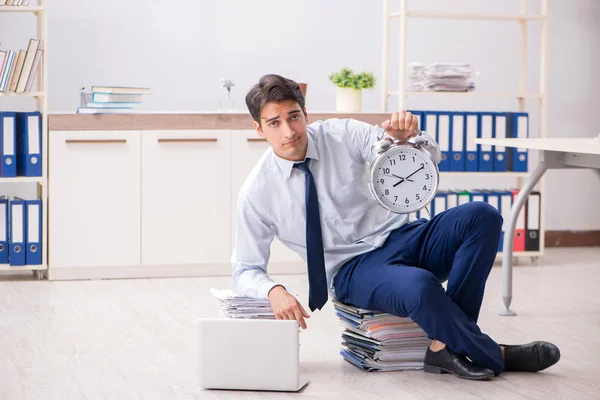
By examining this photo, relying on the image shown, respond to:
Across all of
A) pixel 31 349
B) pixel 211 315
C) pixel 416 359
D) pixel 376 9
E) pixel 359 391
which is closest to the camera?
pixel 359 391

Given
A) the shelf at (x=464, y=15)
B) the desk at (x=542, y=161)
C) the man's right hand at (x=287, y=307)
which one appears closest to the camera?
the man's right hand at (x=287, y=307)

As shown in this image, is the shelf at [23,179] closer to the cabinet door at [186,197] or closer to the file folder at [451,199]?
the cabinet door at [186,197]

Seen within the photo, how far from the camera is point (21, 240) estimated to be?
4473 mm

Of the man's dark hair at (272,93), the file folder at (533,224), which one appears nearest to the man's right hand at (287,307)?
the man's dark hair at (272,93)

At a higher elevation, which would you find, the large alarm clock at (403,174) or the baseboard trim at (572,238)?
the large alarm clock at (403,174)

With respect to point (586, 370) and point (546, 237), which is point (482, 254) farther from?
point (546, 237)

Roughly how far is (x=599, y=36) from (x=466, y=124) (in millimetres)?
1240

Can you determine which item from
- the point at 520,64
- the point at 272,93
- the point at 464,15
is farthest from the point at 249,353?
the point at 520,64

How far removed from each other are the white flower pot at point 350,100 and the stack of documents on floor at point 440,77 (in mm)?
297

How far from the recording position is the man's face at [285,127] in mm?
2756

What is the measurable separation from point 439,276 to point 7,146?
2404 mm

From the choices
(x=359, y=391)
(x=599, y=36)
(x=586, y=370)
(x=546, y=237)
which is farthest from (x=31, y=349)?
(x=599, y=36)

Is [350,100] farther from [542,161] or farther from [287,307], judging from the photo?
[287,307]

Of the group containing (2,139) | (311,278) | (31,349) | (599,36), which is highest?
(599,36)
